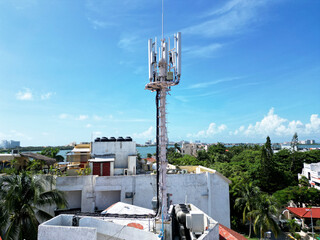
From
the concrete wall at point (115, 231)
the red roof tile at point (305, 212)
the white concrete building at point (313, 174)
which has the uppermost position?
the concrete wall at point (115, 231)

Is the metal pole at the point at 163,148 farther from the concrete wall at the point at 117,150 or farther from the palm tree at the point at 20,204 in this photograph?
the concrete wall at the point at 117,150

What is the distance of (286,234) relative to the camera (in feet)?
89.6

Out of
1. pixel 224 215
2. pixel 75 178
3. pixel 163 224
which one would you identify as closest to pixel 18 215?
pixel 75 178

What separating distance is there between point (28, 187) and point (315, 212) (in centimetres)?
3513

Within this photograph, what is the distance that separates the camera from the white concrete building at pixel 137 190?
18.9 metres

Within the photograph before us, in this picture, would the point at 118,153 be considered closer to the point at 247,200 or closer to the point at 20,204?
the point at 20,204

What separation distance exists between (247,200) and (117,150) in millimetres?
16320

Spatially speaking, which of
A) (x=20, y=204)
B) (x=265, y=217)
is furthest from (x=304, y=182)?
(x=20, y=204)

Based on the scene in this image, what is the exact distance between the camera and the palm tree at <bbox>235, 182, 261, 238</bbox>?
80.2ft

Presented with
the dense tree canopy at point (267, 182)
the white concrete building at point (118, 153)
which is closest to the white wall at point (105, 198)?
the white concrete building at point (118, 153)

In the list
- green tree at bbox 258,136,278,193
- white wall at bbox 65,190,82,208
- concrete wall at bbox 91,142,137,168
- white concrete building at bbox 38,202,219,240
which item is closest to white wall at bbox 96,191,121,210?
white wall at bbox 65,190,82,208

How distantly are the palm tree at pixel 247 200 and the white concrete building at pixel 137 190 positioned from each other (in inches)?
217

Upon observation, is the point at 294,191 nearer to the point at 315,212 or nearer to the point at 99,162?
the point at 315,212

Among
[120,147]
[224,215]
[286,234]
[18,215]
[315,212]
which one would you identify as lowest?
[286,234]
